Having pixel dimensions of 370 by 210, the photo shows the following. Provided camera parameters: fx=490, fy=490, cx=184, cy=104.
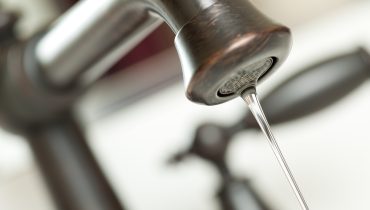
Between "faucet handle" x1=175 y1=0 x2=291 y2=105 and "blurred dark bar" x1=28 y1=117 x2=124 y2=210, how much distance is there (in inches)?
8.2

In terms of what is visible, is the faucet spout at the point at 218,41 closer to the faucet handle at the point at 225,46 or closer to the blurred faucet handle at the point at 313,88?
the faucet handle at the point at 225,46

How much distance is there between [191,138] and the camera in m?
0.45

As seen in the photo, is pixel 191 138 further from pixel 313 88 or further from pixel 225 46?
pixel 225 46

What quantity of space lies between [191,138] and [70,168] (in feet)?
0.36

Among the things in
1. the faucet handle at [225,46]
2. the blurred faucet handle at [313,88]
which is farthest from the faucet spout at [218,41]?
the blurred faucet handle at [313,88]

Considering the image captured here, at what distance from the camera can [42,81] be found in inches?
15.2

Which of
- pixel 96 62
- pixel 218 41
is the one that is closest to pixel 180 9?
pixel 218 41

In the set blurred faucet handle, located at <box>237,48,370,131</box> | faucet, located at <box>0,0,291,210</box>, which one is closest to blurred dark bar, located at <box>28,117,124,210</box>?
faucet, located at <box>0,0,291,210</box>

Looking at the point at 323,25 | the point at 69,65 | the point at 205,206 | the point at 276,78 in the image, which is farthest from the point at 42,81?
the point at 323,25

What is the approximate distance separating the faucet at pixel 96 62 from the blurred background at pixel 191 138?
4 centimetres

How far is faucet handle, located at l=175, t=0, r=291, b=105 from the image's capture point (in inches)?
7.9

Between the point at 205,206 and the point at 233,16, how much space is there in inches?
12.2

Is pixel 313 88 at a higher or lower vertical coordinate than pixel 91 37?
lower

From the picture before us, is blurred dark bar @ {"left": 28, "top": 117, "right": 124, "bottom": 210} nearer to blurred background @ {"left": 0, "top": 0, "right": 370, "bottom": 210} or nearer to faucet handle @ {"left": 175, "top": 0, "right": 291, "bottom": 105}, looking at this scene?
blurred background @ {"left": 0, "top": 0, "right": 370, "bottom": 210}
